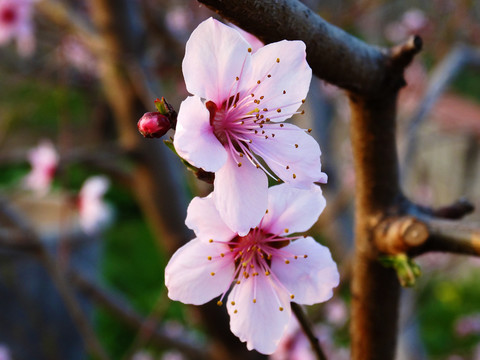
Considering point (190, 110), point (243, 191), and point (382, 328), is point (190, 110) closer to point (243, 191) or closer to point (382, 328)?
point (243, 191)

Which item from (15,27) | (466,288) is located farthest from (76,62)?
(466,288)

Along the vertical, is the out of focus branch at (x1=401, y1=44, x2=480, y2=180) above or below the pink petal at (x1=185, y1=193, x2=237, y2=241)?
below

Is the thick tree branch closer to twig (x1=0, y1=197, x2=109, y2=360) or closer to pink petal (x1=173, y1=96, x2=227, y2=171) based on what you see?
pink petal (x1=173, y1=96, x2=227, y2=171)

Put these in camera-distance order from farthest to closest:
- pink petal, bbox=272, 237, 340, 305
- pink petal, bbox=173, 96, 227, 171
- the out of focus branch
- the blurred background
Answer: the blurred background, the out of focus branch, pink petal, bbox=272, 237, 340, 305, pink petal, bbox=173, 96, 227, 171

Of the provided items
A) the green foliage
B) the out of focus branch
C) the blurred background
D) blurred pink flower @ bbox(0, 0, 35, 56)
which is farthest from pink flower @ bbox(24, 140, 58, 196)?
the green foliage

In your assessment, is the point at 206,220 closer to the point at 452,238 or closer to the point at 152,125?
the point at 152,125

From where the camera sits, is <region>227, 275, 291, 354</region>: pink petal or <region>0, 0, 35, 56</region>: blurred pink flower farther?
<region>0, 0, 35, 56</region>: blurred pink flower

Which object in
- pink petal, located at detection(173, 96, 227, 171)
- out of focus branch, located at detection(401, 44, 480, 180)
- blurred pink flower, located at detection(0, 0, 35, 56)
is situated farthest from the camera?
blurred pink flower, located at detection(0, 0, 35, 56)
